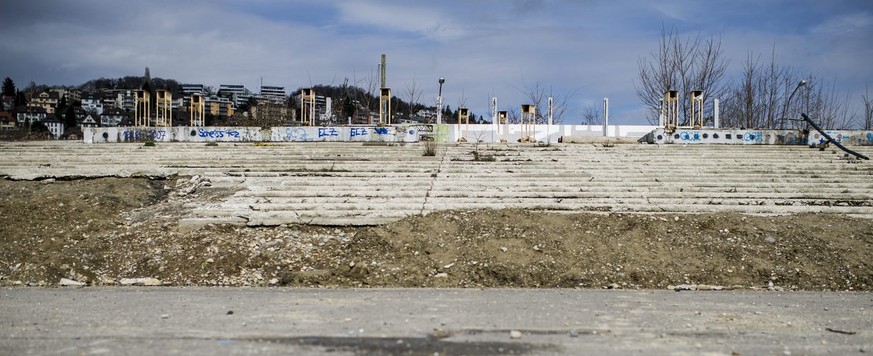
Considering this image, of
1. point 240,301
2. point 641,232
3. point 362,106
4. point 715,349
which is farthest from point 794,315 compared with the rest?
point 362,106

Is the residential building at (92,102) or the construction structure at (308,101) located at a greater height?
the residential building at (92,102)

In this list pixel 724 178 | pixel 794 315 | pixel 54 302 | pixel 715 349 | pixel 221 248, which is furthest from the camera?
pixel 724 178

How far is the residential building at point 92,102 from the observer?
16638cm

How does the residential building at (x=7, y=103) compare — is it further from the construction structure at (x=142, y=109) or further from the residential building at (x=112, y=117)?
the construction structure at (x=142, y=109)

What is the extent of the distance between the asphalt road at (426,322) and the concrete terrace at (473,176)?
3885 mm

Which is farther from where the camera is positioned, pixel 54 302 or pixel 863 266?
pixel 863 266

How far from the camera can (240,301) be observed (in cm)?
668

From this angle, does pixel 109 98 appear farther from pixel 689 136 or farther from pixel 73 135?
pixel 689 136

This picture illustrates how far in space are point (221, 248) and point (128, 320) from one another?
3902mm

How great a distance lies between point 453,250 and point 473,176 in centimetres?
606

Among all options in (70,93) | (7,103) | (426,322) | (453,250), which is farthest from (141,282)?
(70,93)

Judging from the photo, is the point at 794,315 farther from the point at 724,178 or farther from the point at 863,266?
the point at 724,178

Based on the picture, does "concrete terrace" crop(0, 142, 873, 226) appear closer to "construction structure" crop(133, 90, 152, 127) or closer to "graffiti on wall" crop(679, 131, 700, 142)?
"graffiti on wall" crop(679, 131, 700, 142)

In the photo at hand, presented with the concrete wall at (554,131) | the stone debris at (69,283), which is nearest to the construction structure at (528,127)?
the concrete wall at (554,131)
